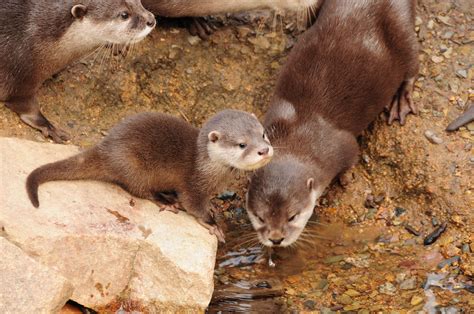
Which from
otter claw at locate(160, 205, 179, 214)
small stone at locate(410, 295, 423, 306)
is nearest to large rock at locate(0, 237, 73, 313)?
otter claw at locate(160, 205, 179, 214)

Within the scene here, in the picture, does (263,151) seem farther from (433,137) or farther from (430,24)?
(430,24)

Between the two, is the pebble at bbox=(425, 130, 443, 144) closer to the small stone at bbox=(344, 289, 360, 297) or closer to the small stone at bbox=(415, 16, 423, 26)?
the small stone at bbox=(415, 16, 423, 26)

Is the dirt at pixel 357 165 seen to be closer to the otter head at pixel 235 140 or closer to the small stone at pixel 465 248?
the small stone at pixel 465 248

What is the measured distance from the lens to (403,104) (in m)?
5.18

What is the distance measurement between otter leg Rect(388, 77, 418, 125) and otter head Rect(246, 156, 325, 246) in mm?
820

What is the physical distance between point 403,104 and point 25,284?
99.6 inches

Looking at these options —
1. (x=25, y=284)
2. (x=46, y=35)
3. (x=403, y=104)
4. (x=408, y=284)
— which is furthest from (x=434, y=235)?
(x=46, y=35)

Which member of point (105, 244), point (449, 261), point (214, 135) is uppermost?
point (214, 135)

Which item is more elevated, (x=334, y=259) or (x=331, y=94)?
(x=331, y=94)

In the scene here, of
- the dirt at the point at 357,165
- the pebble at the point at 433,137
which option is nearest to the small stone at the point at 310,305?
the dirt at the point at 357,165

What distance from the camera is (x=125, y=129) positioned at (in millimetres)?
4352

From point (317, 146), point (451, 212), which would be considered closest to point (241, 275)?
point (317, 146)

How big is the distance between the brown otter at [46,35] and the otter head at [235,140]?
0.77 m

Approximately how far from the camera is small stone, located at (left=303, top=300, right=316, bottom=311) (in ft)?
13.9
